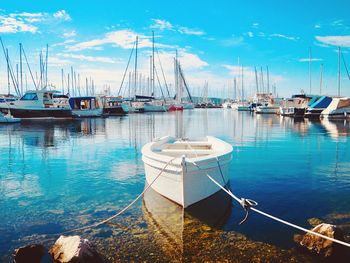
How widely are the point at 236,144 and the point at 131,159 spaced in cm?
909

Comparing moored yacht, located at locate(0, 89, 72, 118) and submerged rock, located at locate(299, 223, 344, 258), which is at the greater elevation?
moored yacht, located at locate(0, 89, 72, 118)

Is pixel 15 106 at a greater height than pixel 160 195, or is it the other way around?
pixel 15 106

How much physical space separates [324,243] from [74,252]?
492cm

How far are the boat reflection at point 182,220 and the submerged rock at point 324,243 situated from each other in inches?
79.9

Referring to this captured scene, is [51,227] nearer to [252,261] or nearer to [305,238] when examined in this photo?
[252,261]

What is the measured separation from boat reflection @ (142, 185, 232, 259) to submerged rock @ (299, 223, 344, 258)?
2031 mm

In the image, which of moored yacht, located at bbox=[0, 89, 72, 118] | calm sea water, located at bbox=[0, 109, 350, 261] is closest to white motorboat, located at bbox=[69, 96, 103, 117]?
moored yacht, located at bbox=[0, 89, 72, 118]

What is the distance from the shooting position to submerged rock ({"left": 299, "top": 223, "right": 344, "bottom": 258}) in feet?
19.7

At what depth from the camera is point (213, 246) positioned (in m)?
6.45

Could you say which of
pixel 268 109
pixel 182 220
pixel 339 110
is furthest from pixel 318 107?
pixel 182 220

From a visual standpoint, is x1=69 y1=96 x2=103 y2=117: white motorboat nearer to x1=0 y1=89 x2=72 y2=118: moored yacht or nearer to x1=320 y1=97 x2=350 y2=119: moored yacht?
x1=0 y1=89 x2=72 y2=118: moored yacht

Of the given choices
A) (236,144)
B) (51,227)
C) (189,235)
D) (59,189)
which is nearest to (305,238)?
(189,235)

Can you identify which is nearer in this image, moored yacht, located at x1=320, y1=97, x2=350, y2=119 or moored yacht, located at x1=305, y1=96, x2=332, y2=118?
moored yacht, located at x1=320, y1=97, x2=350, y2=119

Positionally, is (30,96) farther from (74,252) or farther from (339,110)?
(339,110)
